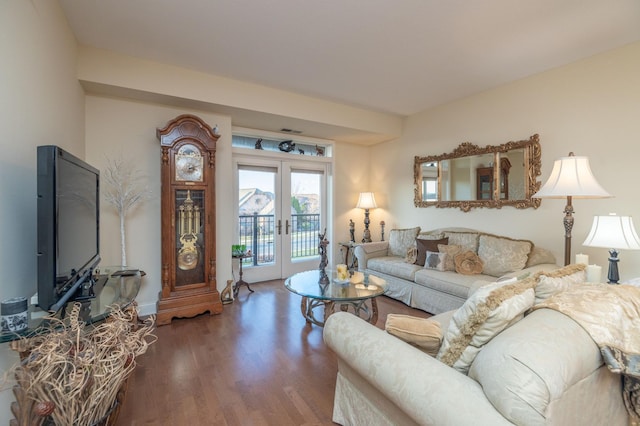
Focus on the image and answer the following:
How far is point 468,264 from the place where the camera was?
10.8 ft

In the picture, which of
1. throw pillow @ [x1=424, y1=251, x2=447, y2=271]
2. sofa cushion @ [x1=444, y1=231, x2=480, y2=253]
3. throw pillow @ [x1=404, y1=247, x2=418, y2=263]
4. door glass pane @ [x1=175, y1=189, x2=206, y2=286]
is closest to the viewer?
door glass pane @ [x1=175, y1=189, x2=206, y2=286]

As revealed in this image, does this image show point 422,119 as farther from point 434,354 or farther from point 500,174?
point 434,354

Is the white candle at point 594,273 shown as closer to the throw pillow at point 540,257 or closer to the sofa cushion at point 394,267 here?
the throw pillow at point 540,257

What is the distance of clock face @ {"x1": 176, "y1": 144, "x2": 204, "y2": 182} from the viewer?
3.14 meters

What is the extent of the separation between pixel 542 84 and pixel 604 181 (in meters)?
1.22

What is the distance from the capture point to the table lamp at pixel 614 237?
2062mm

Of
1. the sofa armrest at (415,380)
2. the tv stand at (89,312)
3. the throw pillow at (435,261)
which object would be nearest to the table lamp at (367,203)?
the throw pillow at (435,261)

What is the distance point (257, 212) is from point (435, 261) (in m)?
2.72

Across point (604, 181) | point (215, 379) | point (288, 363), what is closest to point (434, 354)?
point (288, 363)

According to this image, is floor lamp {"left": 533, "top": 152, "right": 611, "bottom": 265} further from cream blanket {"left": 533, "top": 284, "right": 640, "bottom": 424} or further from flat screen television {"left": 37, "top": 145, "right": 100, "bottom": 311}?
flat screen television {"left": 37, "top": 145, "right": 100, "bottom": 311}

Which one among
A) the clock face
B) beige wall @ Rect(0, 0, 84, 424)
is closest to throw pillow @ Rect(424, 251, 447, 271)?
the clock face

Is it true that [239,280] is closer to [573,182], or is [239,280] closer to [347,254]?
[347,254]

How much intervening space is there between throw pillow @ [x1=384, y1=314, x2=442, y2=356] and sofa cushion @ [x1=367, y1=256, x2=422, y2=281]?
7.07 ft

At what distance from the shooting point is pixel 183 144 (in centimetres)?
313
